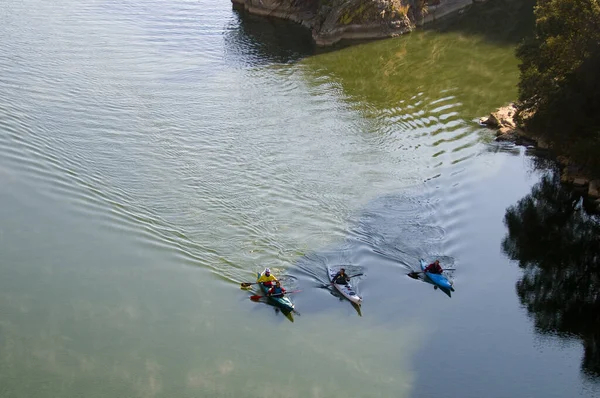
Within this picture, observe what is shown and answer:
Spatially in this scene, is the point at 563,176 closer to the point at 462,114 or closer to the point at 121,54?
the point at 462,114

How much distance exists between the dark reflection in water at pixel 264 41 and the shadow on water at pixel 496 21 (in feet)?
46.7

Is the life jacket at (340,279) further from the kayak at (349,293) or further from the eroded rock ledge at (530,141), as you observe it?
the eroded rock ledge at (530,141)

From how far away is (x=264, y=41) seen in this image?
67.3 meters

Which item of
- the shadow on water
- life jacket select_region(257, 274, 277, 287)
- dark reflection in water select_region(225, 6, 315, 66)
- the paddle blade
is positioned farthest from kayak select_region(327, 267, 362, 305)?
the shadow on water

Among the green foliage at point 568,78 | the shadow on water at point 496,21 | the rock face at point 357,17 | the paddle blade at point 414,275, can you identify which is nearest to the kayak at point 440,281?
the paddle blade at point 414,275

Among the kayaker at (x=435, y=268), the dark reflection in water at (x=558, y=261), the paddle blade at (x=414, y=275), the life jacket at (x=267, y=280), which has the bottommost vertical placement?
the dark reflection in water at (x=558, y=261)

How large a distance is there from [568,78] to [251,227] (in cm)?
2200

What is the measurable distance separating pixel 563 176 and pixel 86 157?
29.6 metres

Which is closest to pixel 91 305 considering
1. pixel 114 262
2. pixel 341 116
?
pixel 114 262

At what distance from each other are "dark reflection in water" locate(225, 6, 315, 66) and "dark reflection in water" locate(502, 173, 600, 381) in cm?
2806

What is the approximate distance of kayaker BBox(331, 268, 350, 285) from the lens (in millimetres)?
32312

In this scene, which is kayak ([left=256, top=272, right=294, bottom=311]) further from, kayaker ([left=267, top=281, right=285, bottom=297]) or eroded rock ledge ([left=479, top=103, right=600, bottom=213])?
eroded rock ledge ([left=479, top=103, right=600, bottom=213])

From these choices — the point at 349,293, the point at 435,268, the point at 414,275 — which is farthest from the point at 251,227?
the point at 435,268

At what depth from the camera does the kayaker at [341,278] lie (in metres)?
32.3
